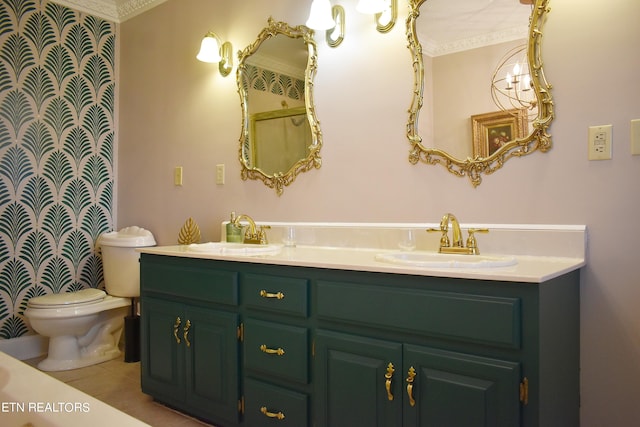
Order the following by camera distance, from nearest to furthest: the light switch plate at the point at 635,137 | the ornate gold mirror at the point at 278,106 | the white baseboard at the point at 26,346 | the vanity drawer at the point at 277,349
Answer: the light switch plate at the point at 635,137
the vanity drawer at the point at 277,349
the ornate gold mirror at the point at 278,106
the white baseboard at the point at 26,346

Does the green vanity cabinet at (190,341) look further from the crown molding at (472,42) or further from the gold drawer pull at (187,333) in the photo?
the crown molding at (472,42)

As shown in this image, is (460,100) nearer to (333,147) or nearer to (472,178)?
(472,178)

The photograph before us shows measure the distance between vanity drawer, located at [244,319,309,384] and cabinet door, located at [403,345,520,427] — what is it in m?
0.41

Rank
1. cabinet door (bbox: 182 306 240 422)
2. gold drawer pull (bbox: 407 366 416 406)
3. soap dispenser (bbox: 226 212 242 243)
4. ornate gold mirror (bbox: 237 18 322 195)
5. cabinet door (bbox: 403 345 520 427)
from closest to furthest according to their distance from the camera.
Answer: cabinet door (bbox: 403 345 520 427), gold drawer pull (bbox: 407 366 416 406), cabinet door (bbox: 182 306 240 422), ornate gold mirror (bbox: 237 18 322 195), soap dispenser (bbox: 226 212 242 243)

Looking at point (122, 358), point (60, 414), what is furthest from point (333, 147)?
point (122, 358)

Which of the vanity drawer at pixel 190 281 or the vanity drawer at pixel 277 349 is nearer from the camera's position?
the vanity drawer at pixel 277 349

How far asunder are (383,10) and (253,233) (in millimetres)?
1204

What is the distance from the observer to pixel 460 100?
1875mm

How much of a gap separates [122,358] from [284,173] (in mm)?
1632

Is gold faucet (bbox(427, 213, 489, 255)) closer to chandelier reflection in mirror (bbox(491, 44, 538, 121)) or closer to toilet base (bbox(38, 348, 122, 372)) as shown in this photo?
chandelier reflection in mirror (bbox(491, 44, 538, 121))

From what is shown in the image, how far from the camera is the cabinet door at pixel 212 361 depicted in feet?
6.35

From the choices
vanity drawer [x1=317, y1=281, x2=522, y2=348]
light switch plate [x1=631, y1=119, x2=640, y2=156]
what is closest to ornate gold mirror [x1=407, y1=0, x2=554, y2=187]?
light switch plate [x1=631, y1=119, x2=640, y2=156]

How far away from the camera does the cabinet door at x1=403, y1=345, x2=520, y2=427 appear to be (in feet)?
4.18

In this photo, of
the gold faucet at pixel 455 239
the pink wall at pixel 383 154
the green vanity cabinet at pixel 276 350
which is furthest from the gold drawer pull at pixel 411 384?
the pink wall at pixel 383 154
